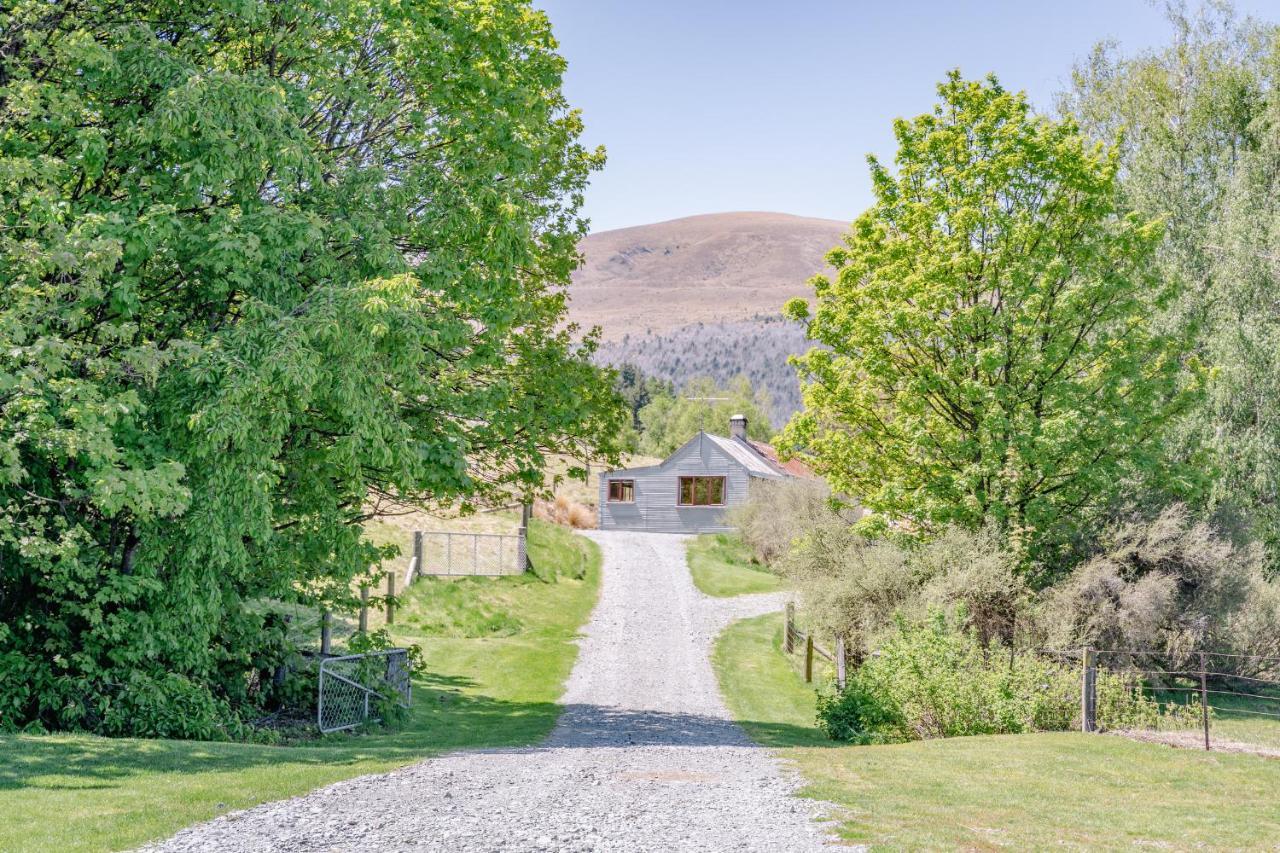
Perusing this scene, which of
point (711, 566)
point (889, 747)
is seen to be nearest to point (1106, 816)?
point (889, 747)

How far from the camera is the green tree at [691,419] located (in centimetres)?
9012

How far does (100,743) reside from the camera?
1288 centimetres

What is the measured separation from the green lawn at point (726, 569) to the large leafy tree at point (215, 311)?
2422 centimetres

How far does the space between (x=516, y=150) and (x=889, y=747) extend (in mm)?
11511

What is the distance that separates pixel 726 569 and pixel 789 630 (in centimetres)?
1540

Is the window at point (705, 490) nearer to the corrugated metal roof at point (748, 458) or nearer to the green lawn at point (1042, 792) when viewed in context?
the corrugated metal roof at point (748, 458)

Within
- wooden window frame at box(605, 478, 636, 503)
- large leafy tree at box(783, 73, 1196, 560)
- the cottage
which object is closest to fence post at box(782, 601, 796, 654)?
large leafy tree at box(783, 73, 1196, 560)

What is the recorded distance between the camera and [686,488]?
190ft

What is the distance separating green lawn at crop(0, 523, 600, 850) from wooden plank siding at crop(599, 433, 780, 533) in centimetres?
2275

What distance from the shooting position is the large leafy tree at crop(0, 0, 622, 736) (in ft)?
42.9

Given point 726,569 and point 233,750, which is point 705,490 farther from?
point 233,750

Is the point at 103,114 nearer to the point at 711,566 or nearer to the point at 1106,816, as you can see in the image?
the point at 1106,816

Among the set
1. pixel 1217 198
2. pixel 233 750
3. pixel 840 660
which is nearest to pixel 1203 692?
pixel 840 660

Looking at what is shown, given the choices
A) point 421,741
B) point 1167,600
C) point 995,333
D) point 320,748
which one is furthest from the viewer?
point 995,333
